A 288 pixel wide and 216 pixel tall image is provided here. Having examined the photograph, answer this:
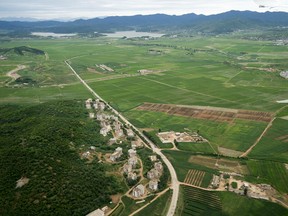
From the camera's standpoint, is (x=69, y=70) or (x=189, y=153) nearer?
(x=189, y=153)

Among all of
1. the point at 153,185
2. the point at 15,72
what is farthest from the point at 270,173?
the point at 15,72

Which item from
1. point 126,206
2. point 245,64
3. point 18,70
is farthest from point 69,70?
point 126,206

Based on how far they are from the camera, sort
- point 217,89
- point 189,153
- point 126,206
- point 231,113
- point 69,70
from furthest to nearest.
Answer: point 69,70 < point 217,89 < point 231,113 < point 189,153 < point 126,206

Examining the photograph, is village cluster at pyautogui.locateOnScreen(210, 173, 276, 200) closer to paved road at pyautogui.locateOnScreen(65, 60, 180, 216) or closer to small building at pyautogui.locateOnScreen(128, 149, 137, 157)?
paved road at pyautogui.locateOnScreen(65, 60, 180, 216)

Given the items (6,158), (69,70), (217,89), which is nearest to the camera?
(6,158)

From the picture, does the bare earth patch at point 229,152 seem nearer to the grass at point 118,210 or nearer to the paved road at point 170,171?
the paved road at point 170,171

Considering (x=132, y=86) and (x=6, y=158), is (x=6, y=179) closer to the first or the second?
(x=6, y=158)

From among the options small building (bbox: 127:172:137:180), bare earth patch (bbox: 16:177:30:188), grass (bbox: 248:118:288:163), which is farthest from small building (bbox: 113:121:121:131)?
grass (bbox: 248:118:288:163)

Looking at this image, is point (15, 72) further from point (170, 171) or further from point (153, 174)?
point (153, 174)
